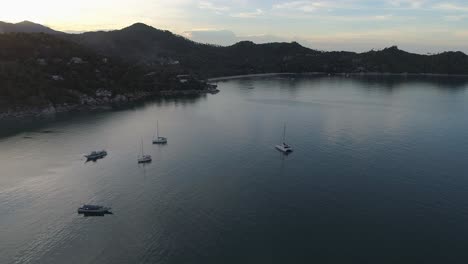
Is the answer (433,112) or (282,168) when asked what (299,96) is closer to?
(433,112)

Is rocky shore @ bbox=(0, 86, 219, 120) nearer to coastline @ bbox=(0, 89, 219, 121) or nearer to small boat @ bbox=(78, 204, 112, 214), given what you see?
coastline @ bbox=(0, 89, 219, 121)

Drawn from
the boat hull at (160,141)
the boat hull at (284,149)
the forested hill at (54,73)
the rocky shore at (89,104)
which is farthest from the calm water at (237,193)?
the forested hill at (54,73)

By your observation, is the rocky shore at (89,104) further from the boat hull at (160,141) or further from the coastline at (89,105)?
the boat hull at (160,141)

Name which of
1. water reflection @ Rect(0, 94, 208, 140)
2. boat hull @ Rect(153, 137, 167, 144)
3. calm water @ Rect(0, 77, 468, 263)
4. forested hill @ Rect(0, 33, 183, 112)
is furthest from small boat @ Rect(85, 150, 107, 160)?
forested hill @ Rect(0, 33, 183, 112)

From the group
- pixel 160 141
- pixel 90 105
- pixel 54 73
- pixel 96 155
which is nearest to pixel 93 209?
pixel 96 155

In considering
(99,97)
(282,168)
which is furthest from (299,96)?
(282,168)

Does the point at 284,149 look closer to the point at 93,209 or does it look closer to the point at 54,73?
the point at 93,209
